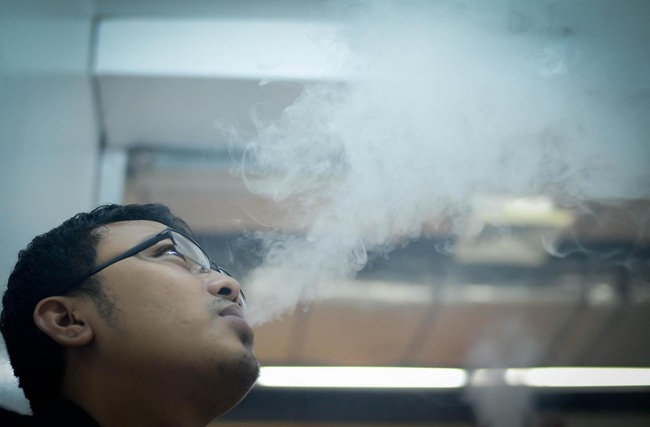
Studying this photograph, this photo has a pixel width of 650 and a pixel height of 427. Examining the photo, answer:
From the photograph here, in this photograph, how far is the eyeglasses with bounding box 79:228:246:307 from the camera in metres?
1.12

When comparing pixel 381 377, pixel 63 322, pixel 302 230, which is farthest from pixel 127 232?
pixel 381 377

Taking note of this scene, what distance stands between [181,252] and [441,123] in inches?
32.9

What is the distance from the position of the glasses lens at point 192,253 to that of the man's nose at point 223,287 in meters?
0.04

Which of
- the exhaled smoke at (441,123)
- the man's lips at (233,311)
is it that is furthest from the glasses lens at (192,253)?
the exhaled smoke at (441,123)

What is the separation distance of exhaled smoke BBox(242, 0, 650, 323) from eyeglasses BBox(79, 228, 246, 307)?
1.43 feet

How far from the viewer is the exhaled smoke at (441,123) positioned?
1662 millimetres

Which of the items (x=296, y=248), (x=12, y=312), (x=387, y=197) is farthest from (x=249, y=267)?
(x=12, y=312)

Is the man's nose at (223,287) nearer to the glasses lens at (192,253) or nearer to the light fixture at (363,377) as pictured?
the glasses lens at (192,253)

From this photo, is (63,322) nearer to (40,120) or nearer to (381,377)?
(40,120)

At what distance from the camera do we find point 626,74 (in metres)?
1.77

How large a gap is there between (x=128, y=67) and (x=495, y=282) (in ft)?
6.96

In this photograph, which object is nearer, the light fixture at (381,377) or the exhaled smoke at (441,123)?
the exhaled smoke at (441,123)

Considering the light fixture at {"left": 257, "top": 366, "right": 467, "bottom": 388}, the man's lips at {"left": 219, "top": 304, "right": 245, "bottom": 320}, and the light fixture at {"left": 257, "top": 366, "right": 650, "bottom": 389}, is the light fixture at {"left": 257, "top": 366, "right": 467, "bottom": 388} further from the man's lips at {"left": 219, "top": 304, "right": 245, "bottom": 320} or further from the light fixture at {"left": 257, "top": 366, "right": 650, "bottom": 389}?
the man's lips at {"left": 219, "top": 304, "right": 245, "bottom": 320}

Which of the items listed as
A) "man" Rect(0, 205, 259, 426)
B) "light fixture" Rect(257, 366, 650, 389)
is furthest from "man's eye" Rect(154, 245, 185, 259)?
"light fixture" Rect(257, 366, 650, 389)
